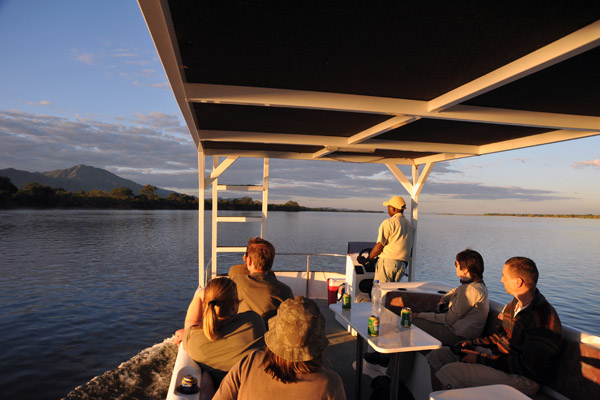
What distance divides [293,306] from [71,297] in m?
12.4

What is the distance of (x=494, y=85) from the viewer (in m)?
2.12

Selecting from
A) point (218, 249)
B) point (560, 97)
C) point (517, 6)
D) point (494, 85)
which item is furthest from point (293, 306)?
point (218, 249)

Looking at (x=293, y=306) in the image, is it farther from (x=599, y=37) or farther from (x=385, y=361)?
(x=385, y=361)

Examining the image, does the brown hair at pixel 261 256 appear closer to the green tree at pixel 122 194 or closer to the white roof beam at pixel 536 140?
the white roof beam at pixel 536 140

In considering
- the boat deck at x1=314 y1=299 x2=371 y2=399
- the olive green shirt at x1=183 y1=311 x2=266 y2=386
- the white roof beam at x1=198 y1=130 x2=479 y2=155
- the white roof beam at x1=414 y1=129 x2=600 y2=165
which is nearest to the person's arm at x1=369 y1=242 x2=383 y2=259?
the boat deck at x1=314 y1=299 x2=371 y2=399

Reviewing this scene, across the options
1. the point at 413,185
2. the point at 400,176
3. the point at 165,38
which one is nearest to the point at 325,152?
the point at 400,176

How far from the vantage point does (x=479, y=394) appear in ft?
5.58

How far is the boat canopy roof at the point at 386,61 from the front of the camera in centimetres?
149

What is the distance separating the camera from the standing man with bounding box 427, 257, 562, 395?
2160 mm

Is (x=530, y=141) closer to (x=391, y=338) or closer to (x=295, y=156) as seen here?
(x=391, y=338)

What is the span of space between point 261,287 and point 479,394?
1354 mm

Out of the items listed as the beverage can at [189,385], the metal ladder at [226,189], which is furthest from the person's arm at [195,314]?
the metal ladder at [226,189]

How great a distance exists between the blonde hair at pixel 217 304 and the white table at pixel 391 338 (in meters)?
0.95

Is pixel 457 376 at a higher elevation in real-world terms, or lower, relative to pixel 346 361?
higher
